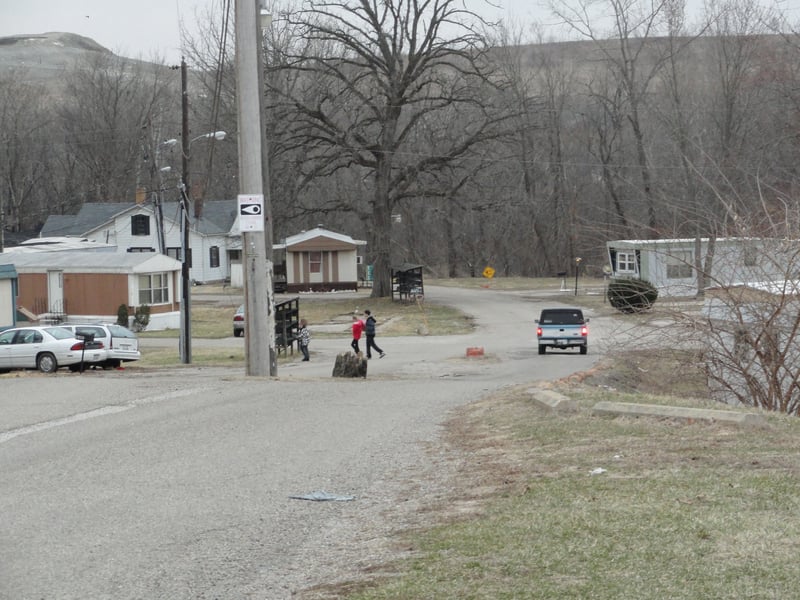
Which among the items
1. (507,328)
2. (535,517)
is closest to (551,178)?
(507,328)

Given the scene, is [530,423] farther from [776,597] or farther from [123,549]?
[776,597]

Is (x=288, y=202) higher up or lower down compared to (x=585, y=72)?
lower down

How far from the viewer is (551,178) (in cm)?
8750

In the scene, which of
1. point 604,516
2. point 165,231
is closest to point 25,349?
point 604,516

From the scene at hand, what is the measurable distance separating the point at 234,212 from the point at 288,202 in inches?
1112

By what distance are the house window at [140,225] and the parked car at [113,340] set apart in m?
40.9

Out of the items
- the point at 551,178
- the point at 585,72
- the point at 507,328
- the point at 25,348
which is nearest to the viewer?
the point at 25,348

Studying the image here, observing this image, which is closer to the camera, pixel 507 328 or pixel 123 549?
pixel 123 549

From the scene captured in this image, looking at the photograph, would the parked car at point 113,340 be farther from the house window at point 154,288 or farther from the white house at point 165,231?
the white house at point 165,231

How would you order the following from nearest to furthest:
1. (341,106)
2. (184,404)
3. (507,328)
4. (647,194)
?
1. (184,404)
2. (507,328)
3. (341,106)
4. (647,194)

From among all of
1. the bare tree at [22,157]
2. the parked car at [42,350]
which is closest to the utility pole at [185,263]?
the parked car at [42,350]

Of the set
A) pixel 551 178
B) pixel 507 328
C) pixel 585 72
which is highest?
pixel 585 72

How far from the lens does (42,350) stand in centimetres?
2920

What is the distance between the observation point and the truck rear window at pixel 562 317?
35.5m
